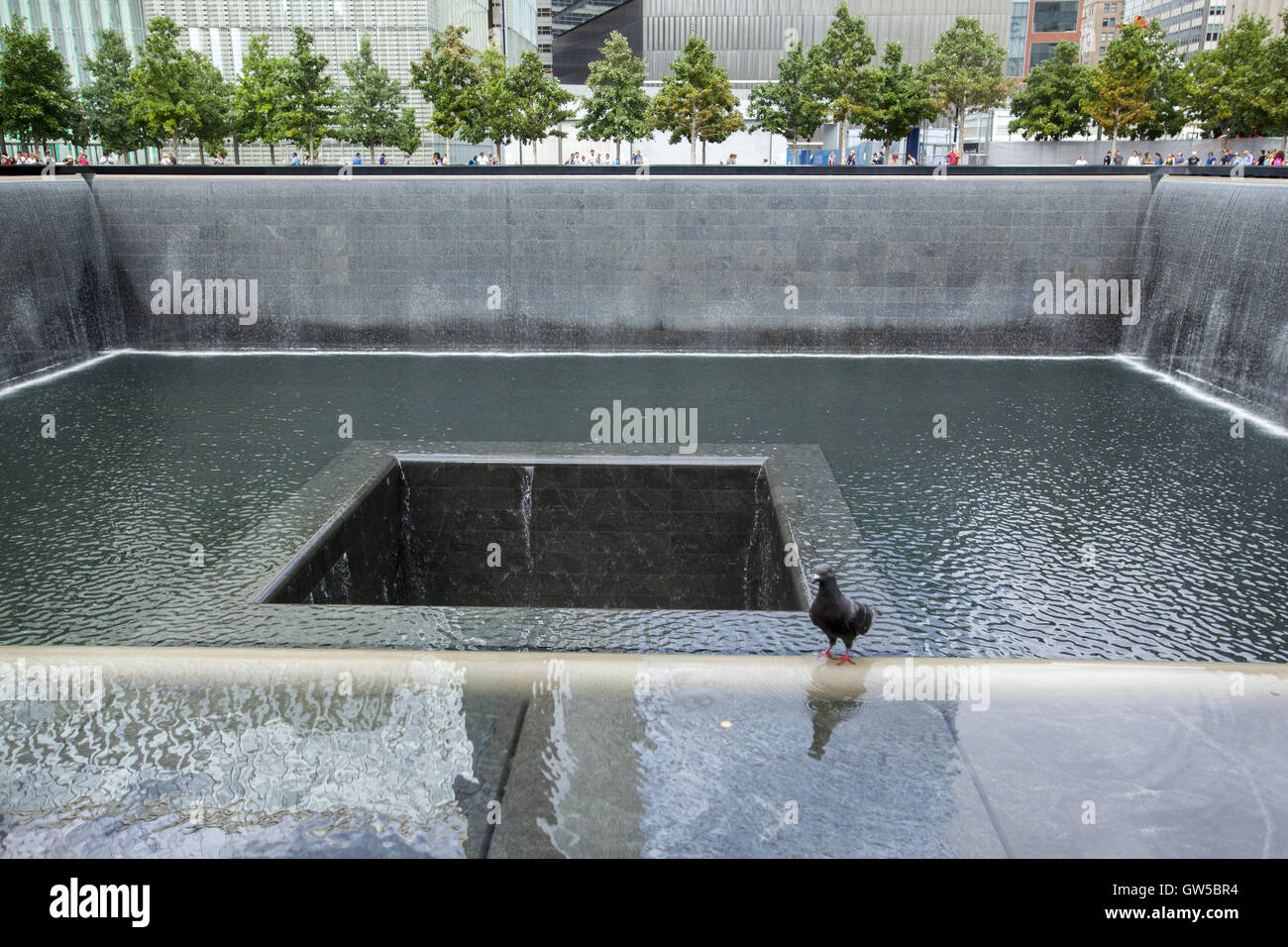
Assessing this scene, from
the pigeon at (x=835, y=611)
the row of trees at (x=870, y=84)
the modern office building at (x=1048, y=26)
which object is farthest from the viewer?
the modern office building at (x=1048, y=26)

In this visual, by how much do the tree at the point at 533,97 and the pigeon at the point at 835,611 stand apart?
2421 cm

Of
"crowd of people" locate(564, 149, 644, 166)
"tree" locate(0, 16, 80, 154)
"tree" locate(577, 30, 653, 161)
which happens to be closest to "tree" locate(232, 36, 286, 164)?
"tree" locate(0, 16, 80, 154)

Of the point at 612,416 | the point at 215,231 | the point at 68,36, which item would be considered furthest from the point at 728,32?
the point at 612,416

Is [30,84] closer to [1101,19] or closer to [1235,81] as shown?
[1235,81]

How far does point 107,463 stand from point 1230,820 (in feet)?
31.3

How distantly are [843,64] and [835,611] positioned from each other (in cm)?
2497

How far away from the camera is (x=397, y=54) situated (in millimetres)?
37094

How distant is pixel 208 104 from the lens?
25.5 m

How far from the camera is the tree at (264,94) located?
81.2 feet

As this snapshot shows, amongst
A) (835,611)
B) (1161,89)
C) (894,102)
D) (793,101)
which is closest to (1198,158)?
(1161,89)

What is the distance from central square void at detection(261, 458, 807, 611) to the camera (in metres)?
8.73

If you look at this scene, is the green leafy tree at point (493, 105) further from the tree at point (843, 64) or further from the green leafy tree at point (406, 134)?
the tree at point (843, 64)

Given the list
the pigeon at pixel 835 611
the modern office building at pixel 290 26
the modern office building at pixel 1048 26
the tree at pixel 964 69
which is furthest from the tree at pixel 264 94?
the modern office building at pixel 1048 26
